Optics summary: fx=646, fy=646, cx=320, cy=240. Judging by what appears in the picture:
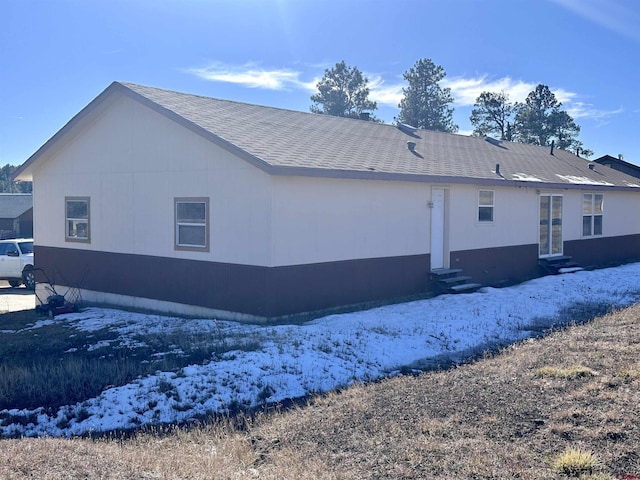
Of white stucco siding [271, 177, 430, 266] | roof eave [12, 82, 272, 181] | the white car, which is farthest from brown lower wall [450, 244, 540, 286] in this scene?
the white car

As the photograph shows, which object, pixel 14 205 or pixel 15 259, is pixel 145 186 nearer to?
pixel 15 259

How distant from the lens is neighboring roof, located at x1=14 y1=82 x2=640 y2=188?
1244 cm

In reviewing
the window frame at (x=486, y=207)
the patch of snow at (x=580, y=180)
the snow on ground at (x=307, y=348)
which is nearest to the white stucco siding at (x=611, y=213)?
the patch of snow at (x=580, y=180)

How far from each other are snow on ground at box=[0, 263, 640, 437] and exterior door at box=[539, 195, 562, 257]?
3.66m

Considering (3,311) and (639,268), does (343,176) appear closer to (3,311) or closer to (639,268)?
(3,311)

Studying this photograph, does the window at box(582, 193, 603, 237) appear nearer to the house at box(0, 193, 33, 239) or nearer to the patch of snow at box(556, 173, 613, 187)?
the patch of snow at box(556, 173, 613, 187)

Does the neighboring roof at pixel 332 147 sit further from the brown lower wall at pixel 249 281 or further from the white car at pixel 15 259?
the white car at pixel 15 259

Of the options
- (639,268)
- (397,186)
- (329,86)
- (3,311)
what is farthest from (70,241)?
(329,86)

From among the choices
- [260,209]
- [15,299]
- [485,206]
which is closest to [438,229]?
[485,206]

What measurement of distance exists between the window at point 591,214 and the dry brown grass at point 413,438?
561 inches

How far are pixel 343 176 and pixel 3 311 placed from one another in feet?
31.7

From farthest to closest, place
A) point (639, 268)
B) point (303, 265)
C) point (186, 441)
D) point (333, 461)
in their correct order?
point (639, 268) < point (303, 265) < point (186, 441) < point (333, 461)

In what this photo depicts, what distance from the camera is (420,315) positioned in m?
12.6

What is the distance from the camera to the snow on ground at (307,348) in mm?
7574
